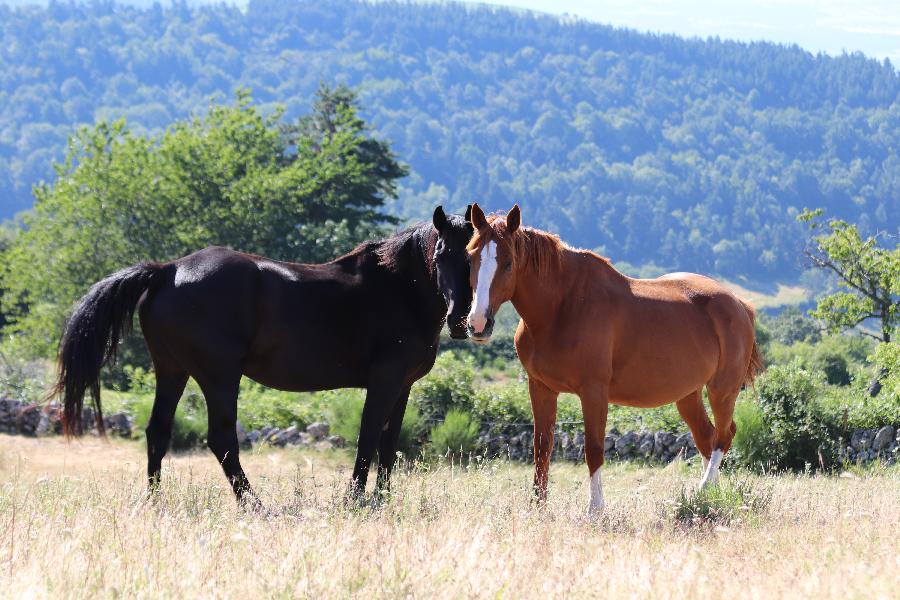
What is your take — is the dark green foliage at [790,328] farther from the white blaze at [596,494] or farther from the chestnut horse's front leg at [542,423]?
the white blaze at [596,494]

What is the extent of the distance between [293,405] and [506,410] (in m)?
3.60

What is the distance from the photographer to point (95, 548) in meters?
4.83

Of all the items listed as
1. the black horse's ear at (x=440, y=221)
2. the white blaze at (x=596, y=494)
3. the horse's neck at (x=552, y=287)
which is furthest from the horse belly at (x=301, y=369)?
the white blaze at (x=596, y=494)

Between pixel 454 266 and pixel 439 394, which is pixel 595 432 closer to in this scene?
pixel 454 266

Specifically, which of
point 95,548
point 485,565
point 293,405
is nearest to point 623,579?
point 485,565

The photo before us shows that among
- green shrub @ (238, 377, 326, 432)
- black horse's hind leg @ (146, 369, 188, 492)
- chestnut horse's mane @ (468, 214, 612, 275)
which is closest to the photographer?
chestnut horse's mane @ (468, 214, 612, 275)

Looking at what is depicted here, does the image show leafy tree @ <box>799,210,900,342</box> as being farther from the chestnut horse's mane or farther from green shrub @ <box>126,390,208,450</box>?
the chestnut horse's mane

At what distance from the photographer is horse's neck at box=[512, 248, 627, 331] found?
653cm

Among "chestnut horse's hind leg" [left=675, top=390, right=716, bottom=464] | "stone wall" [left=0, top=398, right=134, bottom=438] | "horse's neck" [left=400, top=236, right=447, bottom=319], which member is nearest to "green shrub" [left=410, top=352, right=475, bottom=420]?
"stone wall" [left=0, top=398, right=134, bottom=438]

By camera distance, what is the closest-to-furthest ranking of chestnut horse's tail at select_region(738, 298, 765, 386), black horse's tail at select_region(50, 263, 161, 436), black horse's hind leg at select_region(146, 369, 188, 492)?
black horse's tail at select_region(50, 263, 161, 436), black horse's hind leg at select_region(146, 369, 188, 492), chestnut horse's tail at select_region(738, 298, 765, 386)

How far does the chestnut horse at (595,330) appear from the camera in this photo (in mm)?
6223

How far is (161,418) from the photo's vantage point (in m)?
7.27

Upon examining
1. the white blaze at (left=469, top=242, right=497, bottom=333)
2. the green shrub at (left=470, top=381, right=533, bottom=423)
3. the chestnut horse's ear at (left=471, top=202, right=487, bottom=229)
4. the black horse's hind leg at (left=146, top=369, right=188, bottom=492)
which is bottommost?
the green shrub at (left=470, top=381, right=533, bottom=423)

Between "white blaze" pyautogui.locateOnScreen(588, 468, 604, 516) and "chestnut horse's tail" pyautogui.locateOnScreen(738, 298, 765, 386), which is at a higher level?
"chestnut horse's tail" pyautogui.locateOnScreen(738, 298, 765, 386)
